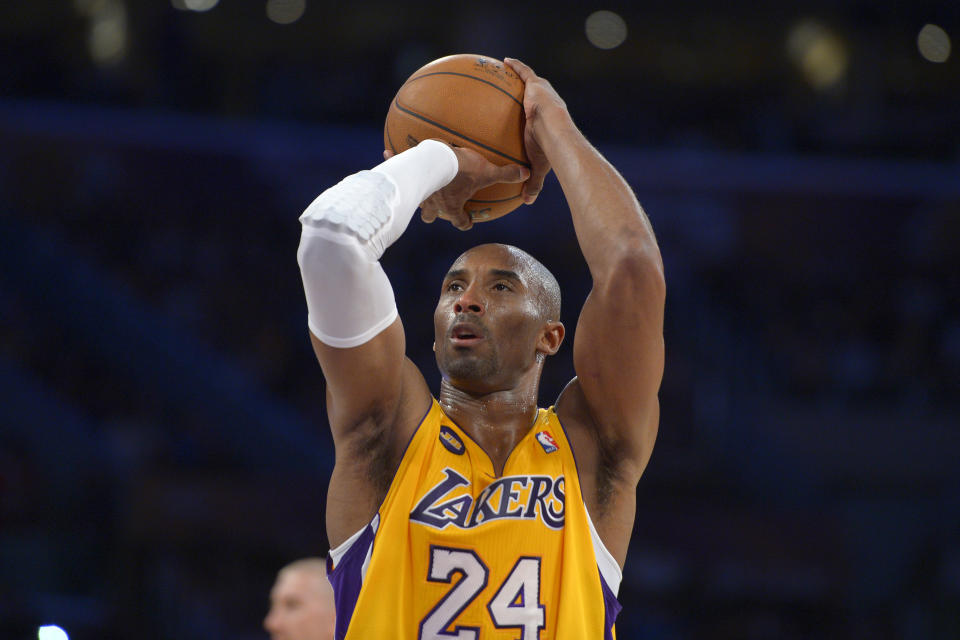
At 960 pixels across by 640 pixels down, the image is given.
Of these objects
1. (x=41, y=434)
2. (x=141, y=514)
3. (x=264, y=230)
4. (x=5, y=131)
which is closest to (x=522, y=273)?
(x=141, y=514)

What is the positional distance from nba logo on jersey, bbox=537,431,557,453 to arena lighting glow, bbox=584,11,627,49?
10568 millimetres

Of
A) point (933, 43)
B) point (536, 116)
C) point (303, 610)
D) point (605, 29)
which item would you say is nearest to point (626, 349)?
point (536, 116)

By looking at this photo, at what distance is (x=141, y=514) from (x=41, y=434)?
1.48m

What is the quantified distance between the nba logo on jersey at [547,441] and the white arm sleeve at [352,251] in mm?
580

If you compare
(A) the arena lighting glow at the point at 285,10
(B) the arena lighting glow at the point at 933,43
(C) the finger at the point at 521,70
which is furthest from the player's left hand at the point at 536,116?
(B) the arena lighting glow at the point at 933,43

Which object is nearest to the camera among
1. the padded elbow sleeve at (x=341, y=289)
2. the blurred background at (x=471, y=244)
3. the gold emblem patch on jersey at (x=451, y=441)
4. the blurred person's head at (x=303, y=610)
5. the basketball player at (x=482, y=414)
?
the padded elbow sleeve at (x=341, y=289)

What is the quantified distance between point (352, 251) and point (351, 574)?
2.70 feet

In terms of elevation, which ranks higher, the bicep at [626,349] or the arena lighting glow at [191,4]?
the arena lighting glow at [191,4]

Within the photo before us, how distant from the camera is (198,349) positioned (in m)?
9.63

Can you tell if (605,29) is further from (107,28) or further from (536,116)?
(536,116)

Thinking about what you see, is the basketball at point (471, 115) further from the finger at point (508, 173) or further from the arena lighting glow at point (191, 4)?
the arena lighting glow at point (191, 4)

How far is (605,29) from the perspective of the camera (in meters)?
12.8

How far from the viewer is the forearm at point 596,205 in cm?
279

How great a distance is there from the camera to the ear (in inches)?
120
